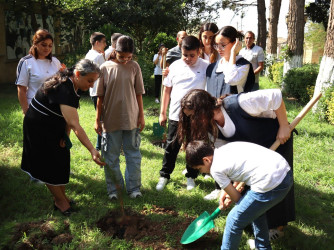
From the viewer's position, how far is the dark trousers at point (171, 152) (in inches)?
A: 146

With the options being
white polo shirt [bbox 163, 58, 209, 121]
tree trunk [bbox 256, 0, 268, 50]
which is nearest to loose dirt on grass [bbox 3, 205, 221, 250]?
white polo shirt [bbox 163, 58, 209, 121]

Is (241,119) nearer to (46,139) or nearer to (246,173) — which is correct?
(246,173)

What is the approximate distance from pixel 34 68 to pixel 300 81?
7.53 m

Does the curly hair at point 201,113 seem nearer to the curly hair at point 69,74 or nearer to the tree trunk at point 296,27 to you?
the curly hair at point 69,74

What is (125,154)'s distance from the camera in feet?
11.7

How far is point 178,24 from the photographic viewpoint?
17.1 metres

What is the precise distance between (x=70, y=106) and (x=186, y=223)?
1553mm

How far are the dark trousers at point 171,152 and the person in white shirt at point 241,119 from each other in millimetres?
997

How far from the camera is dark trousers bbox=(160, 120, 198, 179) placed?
3.71 metres

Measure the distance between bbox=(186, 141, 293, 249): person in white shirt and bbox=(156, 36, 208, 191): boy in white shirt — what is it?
1.30 meters

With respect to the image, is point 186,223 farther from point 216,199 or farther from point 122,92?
point 122,92

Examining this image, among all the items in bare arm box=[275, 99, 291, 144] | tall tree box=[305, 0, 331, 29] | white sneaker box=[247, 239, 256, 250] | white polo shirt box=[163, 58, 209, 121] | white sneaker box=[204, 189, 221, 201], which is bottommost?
white sneaker box=[247, 239, 256, 250]

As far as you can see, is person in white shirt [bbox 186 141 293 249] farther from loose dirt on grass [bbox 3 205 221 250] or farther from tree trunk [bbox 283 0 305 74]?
tree trunk [bbox 283 0 305 74]

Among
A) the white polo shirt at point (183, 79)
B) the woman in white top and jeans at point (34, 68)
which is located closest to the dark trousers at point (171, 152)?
the white polo shirt at point (183, 79)
